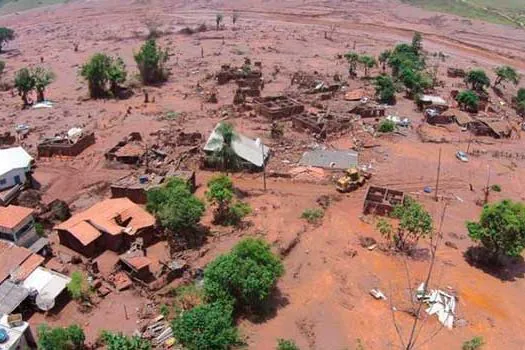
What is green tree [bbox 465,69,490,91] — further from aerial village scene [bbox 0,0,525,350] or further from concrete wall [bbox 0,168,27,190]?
concrete wall [bbox 0,168,27,190]

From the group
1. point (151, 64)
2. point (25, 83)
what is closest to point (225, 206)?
point (25, 83)

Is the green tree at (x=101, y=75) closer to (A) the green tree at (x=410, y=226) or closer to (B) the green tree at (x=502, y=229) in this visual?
(A) the green tree at (x=410, y=226)

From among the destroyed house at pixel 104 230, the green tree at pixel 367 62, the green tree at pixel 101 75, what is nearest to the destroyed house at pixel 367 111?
the green tree at pixel 367 62

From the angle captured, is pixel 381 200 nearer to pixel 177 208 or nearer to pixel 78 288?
pixel 177 208

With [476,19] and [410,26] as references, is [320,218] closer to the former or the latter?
[410,26]

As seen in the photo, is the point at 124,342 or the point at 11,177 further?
the point at 11,177

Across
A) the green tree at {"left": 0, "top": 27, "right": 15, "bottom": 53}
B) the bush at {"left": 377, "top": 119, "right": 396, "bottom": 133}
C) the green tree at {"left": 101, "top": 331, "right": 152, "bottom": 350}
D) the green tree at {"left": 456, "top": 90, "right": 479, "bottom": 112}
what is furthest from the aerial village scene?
the green tree at {"left": 0, "top": 27, "right": 15, "bottom": 53}
